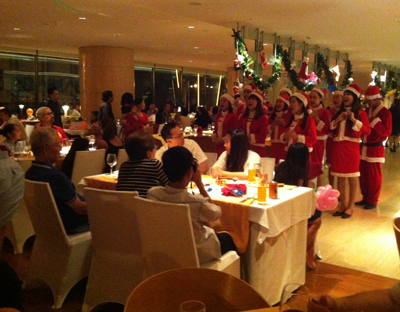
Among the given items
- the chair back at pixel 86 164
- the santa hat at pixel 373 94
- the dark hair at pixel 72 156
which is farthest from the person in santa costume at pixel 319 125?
the dark hair at pixel 72 156

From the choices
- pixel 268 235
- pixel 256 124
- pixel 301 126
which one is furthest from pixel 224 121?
pixel 268 235

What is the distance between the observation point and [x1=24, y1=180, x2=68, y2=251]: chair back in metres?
2.76

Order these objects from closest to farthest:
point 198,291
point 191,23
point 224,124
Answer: point 198,291
point 224,124
point 191,23

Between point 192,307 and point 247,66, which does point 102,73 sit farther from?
point 192,307

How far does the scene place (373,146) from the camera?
18.7 feet

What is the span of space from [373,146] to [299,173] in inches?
102

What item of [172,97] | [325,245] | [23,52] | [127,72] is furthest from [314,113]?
[172,97]

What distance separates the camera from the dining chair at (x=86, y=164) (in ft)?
14.2

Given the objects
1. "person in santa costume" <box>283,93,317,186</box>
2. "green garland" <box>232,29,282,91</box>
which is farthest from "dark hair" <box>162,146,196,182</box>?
"green garland" <box>232,29,282,91</box>

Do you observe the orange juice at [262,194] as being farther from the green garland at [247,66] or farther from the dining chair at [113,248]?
the green garland at [247,66]

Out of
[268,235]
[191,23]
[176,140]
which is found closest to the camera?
[268,235]

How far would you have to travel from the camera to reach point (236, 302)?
1.47 metres

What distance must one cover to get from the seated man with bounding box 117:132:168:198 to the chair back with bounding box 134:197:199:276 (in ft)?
1.87

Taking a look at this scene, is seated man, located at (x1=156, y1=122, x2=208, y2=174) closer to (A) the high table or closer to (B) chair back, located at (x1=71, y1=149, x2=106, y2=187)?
(B) chair back, located at (x1=71, y1=149, x2=106, y2=187)
